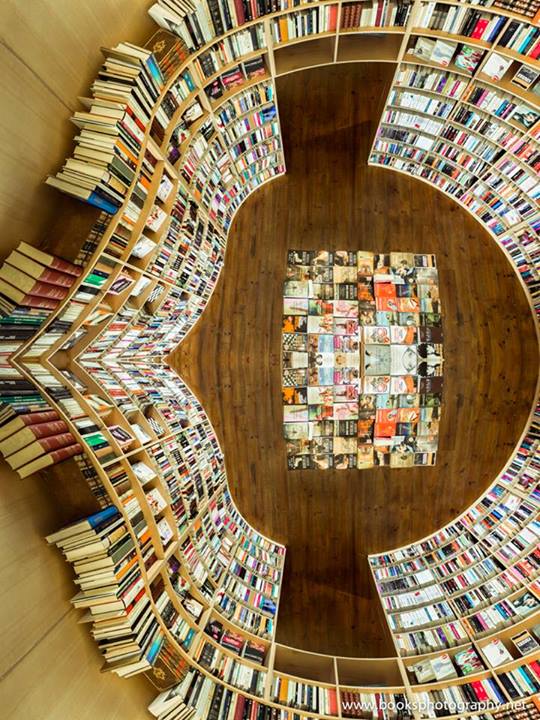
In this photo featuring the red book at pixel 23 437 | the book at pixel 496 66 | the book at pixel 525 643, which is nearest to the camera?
the red book at pixel 23 437

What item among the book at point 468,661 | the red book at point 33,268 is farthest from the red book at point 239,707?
the red book at point 33,268

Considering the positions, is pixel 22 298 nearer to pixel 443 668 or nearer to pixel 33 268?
pixel 33 268

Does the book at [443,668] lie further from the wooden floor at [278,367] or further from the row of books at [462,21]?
the row of books at [462,21]

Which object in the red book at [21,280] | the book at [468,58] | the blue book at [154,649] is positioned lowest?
the blue book at [154,649]

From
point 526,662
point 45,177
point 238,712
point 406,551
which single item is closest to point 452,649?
point 526,662

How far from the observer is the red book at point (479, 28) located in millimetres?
3199

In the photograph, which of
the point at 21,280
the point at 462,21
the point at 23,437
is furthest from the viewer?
the point at 462,21

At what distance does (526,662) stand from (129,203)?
5369 mm

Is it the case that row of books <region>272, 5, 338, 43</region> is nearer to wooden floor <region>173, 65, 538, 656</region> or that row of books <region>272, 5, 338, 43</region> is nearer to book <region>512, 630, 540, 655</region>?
wooden floor <region>173, 65, 538, 656</region>

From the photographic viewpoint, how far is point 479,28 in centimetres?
324

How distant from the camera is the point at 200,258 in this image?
3.95 meters

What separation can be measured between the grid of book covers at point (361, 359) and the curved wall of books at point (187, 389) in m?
1.14

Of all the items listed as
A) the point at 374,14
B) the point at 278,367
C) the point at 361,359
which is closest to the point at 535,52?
the point at 374,14

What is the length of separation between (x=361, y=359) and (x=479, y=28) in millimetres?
3528
